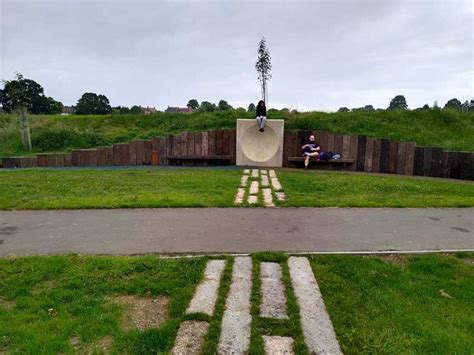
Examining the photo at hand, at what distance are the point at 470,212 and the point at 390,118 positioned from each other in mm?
10471

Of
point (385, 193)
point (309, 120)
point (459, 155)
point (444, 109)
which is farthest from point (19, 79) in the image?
point (444, 109)

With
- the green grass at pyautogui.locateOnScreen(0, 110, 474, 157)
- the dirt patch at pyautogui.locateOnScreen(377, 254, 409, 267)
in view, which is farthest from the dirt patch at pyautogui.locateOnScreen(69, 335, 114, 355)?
the green grass at pyautogui.locateOnScreen(0, 110, 474, 157)

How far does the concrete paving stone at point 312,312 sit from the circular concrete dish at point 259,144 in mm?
9528

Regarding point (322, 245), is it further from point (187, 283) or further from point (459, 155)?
point (459, 155)

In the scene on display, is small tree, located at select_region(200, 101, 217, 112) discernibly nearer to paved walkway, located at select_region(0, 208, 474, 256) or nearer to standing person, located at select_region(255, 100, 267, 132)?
standing person, located at select_region(255, 100, 267, 132)

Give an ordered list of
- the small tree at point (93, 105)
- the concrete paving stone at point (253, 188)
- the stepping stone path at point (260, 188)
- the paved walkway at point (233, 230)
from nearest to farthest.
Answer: the paved walkway at point (233, 230)
the stepping stone path at point (260, 188)
the concrete paving stone at point (253, 188)
the small tree at point (93, 105)

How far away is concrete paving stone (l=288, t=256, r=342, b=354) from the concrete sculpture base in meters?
9.33

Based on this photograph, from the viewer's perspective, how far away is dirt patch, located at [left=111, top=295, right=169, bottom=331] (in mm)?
2956

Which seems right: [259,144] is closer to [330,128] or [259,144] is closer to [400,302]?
[330,128]

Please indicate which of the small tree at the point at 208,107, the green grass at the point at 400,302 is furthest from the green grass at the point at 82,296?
the small tree at the point at 208,107

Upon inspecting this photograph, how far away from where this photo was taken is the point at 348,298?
3330 mm

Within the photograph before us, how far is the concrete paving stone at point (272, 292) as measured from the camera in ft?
10.0

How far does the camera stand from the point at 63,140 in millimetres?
15898

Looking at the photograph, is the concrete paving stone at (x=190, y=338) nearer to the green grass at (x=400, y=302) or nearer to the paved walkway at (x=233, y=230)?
the green grass at (x=400, y=302)
